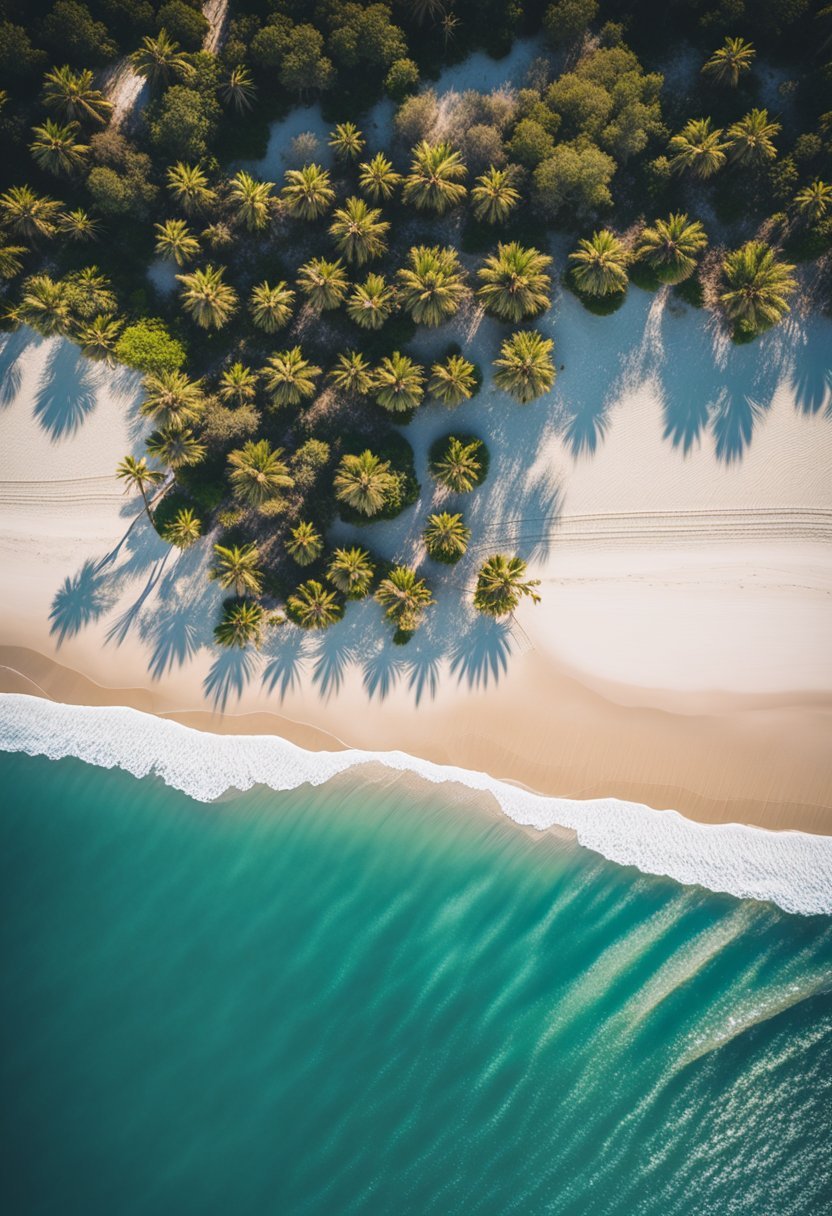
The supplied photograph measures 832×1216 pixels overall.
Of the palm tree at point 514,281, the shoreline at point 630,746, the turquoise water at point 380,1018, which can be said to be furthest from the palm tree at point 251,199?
the turquoise water at point 380,1018

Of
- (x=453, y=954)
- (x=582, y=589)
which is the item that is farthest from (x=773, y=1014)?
(x=582, y=589)

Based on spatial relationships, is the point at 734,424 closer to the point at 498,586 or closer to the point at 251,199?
the point at 498,586

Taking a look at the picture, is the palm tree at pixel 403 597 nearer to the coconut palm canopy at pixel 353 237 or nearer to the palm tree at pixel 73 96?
the coconut palm canopy at pixel 353 237

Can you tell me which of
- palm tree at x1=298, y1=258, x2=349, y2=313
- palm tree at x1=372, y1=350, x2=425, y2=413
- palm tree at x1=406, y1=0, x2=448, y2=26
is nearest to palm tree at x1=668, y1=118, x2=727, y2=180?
palm tree at x1=406, y1=0, x2=448, y2=26

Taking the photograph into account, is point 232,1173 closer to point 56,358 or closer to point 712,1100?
point 712,1100

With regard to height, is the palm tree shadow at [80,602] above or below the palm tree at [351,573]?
below

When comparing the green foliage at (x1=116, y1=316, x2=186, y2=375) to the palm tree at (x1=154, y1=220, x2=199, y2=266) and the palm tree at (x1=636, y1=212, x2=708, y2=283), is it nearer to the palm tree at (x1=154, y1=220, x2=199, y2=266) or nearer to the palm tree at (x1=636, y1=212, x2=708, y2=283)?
the palm tree at (x1=154, y1=220, x2=199, y2=266)

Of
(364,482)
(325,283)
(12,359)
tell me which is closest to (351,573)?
(364,482)
